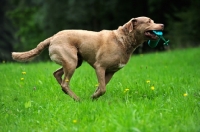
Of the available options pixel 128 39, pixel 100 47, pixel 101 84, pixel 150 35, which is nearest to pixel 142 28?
pixel 150 35

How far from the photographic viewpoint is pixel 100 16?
3472 cm

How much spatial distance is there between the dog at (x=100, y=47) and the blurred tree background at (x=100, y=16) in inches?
774

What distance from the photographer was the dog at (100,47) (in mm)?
7359

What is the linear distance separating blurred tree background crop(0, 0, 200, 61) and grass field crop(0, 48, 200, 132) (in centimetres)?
1904

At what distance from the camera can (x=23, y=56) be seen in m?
7.75

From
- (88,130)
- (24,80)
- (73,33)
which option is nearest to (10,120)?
(88,130)

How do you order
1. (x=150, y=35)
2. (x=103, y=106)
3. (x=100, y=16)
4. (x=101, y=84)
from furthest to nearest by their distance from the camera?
(x=100, y=16) < (x=150, y=35) < (x=101, y=84) < (x=103, y=106)

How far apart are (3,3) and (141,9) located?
48.9 ft

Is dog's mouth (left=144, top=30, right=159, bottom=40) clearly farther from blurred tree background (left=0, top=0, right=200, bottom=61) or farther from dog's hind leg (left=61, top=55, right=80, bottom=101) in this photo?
blurred tree background (left=0, top=0, right=200, bottom=61)

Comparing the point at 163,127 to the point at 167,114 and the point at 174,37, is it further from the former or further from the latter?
the point at 174,37

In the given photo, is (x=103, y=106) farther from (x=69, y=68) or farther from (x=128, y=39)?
(x=128, y=39)

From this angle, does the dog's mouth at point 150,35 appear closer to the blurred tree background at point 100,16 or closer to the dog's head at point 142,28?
the dog's head at point 142,28

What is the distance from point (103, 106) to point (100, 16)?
2901 cm

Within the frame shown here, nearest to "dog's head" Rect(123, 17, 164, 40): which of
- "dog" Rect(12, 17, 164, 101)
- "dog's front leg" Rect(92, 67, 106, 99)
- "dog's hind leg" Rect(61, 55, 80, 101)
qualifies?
"dog" Rect(12, 17, 164, 101)
